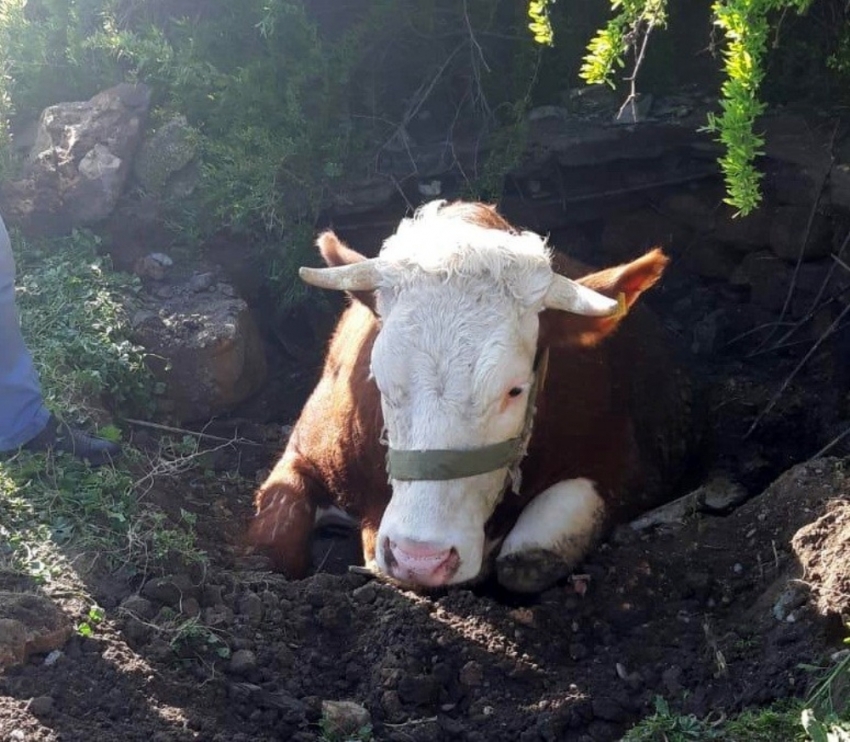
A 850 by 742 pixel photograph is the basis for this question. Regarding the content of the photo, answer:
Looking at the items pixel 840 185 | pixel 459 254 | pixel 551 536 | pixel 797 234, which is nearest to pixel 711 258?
pixel 797 234

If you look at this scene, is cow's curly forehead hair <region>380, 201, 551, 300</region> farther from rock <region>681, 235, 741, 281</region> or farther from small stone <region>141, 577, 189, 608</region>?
rock <region>681, 235, 741, 281</region>

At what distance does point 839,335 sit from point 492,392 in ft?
9.73

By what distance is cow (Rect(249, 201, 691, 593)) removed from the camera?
14.0 ft

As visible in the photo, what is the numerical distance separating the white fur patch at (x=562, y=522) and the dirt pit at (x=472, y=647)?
123 mm

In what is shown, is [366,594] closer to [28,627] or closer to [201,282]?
[28,627]

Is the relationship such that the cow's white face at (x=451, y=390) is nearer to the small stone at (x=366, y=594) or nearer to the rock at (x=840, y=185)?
the small stone at (x=366, y=594)

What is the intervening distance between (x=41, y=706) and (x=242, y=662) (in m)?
0.77

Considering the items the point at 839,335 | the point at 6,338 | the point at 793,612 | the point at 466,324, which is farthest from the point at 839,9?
the point at 6,338

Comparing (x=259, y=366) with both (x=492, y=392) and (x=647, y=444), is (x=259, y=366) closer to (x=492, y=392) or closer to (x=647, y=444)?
(x=647, y=444)

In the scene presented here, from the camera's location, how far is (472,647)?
4.25 metres

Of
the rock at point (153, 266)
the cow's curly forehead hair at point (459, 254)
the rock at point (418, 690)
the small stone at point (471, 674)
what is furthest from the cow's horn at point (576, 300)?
the rock at point (153, 266)

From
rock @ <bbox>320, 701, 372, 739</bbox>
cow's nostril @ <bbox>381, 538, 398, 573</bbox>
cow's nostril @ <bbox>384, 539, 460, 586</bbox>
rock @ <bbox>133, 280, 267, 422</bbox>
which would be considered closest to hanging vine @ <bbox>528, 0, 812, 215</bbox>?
cow's nostril @ <bbox>384, 539, 460, 586</bbox>

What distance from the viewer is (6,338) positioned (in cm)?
518

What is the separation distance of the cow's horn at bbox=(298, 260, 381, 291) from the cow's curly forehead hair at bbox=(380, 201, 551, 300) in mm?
55
